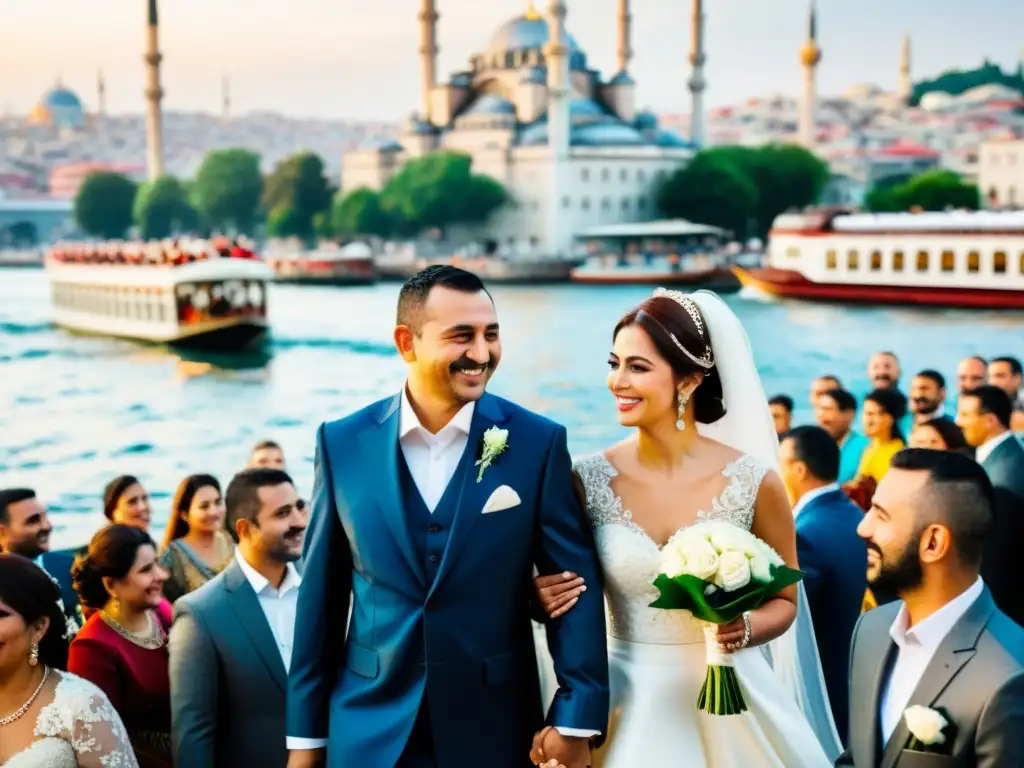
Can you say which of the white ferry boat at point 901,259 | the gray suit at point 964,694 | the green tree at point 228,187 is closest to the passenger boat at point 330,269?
the green tree at point 228,187

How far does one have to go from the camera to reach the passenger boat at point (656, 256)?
4406 cm

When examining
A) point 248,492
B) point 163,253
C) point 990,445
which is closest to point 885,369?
point 990,445

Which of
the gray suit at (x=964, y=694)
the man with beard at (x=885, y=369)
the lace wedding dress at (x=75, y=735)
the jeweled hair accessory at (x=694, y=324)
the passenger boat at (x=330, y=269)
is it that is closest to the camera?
the gray suit at (x=964, y=694)

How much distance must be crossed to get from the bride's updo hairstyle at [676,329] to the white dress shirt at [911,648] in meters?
0.54

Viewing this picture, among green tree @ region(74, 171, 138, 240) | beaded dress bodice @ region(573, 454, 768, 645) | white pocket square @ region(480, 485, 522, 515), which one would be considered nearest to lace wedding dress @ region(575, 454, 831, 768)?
beaded dress bodice @ region(573, 454, 768, 645)

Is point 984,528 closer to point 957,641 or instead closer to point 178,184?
point 957,641

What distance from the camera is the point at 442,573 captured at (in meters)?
2.18

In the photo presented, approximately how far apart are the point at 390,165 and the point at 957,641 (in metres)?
61.8

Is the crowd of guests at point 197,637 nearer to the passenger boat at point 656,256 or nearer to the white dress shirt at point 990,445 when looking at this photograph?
the white dress shirt at point 990,445

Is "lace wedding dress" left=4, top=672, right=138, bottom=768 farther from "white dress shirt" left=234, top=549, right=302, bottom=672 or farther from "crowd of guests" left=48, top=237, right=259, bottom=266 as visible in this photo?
"crowd of guests" left=48, top=237, right=259, bottom=266

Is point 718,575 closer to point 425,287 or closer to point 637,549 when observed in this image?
point 637,549

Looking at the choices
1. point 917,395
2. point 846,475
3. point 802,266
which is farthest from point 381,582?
point 802,266

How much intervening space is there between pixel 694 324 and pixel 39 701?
3.99ft

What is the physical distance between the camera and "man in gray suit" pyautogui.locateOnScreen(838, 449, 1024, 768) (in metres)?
1.98
